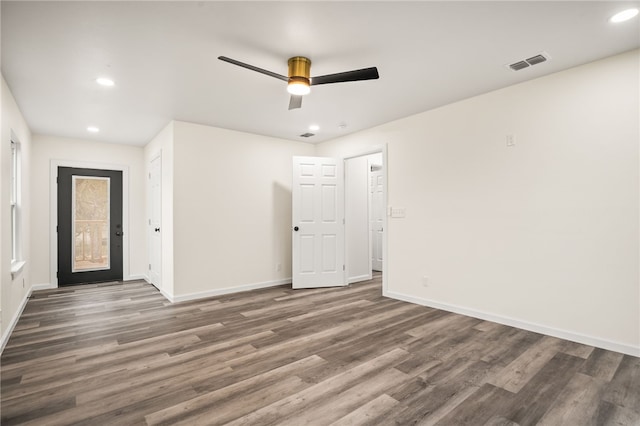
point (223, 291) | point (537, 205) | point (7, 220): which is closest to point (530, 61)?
point (537, 205)

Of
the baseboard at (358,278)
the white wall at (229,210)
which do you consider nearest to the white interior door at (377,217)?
the baseboard at (358,278)

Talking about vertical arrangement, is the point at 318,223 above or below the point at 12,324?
above

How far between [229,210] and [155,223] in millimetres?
1450

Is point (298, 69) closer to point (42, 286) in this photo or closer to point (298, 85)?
point (298, 85)

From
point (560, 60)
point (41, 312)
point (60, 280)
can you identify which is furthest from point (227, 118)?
point (60, 280)

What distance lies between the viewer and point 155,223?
5.43m

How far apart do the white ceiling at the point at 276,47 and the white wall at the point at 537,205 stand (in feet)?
1.08

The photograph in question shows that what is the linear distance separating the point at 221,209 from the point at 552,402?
4.38 metres

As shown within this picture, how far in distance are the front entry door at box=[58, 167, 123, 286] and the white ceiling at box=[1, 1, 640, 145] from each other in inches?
75.6

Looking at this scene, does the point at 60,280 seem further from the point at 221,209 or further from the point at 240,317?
the point at 240,317

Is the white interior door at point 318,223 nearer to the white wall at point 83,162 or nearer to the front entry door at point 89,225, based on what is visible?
the white wall at point 83,162

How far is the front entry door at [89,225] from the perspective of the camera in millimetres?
5570

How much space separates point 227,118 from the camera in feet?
14.8

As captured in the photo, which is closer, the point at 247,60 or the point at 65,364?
the point at 65,364
